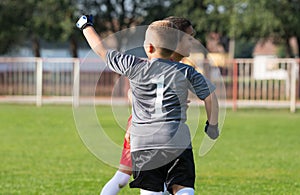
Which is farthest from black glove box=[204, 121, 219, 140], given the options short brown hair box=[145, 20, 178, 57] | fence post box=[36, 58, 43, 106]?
fence post box=[36, 58, 43, 106]

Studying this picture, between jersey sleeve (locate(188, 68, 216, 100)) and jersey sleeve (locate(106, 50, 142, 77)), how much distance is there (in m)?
0.39

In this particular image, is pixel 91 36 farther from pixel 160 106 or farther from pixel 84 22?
pixel 160 106

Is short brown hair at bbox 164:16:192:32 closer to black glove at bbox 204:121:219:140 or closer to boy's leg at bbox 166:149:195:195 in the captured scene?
black glove at bbox 204:121:219:140

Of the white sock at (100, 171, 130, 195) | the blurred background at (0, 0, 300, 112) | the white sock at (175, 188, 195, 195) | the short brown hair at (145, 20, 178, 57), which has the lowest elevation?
the white sock at (100, 171, 130, 195)

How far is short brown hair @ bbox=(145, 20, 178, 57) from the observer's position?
4.98m

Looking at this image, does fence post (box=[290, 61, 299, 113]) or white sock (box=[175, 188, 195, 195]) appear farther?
fence post (box=[290, 61, 299, 113])

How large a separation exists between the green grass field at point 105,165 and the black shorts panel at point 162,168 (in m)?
3.47

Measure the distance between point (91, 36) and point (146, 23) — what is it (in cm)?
3623

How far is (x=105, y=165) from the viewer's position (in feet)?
38.4

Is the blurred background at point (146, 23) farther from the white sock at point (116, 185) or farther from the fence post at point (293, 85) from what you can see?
the white sock at point (116, 185)

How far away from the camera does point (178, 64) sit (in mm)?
5047

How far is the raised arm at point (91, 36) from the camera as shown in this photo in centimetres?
511

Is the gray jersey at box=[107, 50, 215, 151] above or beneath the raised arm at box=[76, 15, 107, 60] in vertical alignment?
beneath

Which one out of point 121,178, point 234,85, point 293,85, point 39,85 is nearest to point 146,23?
point 39,85
